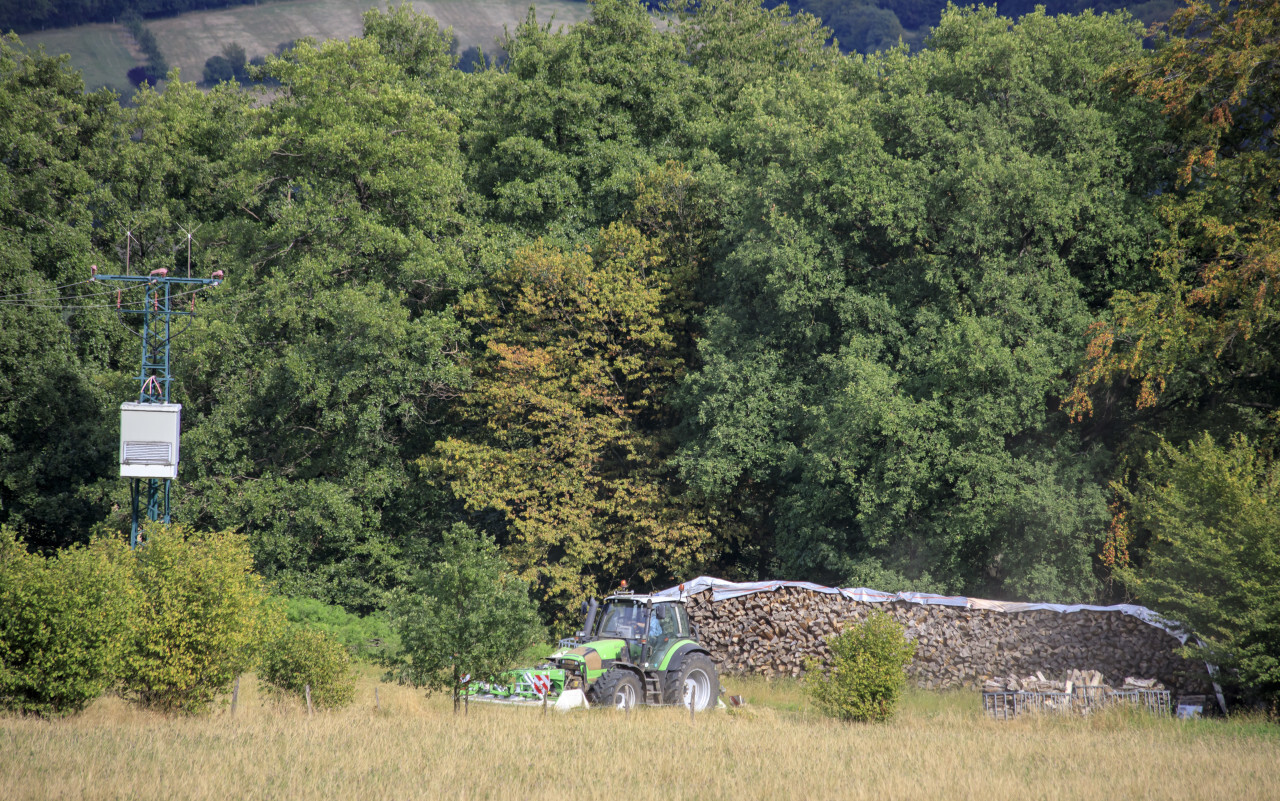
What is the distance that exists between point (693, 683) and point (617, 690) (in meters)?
2.04

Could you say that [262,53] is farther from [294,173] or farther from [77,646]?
[77,646]

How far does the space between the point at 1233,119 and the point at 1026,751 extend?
15.6 metres

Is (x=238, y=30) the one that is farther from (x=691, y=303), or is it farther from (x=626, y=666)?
(x=626, y=666)

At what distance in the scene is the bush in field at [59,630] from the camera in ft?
39.4

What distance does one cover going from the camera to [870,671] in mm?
14492

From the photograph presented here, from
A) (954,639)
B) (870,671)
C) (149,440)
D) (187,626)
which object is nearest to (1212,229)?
(954,639)

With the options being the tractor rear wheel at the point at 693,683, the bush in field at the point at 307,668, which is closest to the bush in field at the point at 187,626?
the bush in field at the point at 307,668

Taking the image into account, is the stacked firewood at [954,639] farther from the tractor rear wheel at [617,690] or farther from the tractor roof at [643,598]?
the tractor rear wheel at [617,690]

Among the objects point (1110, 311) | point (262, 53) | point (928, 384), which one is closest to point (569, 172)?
point (928, 384)

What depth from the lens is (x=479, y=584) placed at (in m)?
14.3

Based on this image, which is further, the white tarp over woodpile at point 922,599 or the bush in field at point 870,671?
the white tarp over woodpile at point 922,599

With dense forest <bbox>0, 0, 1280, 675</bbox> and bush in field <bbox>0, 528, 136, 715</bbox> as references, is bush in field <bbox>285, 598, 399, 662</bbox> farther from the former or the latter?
bush in field <bbox>0, 528, 136, 715</bbox>

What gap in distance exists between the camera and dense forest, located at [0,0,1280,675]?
19672 mm

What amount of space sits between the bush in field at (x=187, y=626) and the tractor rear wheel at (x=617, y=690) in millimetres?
4972
